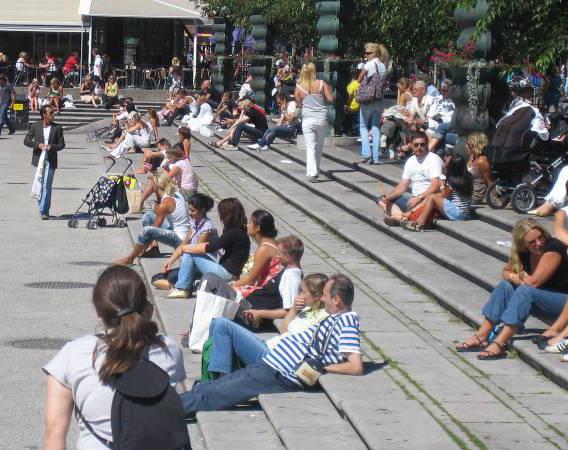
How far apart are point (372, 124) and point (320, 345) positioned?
12.7m

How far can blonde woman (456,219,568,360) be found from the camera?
939 centimetres

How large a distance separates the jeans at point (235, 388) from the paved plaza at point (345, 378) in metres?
0.10

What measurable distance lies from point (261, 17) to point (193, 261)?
80.1 ft

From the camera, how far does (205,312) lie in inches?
399

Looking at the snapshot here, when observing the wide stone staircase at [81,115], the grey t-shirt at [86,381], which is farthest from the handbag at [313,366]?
the wide stone staircase at [81,115]

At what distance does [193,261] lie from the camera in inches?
494

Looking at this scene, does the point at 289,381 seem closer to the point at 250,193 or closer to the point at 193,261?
the point at 193,261

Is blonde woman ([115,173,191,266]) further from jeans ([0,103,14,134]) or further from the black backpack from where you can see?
jeans ([0,103,14,134])

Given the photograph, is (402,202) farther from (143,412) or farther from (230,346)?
(143,412)

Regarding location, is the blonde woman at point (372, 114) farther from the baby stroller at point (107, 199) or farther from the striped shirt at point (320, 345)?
the striped shirt at point (320, 345)

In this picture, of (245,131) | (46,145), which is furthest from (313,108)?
(245,131)

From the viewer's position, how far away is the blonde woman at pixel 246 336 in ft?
29.6

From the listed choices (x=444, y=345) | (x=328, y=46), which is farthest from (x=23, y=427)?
(x=328, y=46)

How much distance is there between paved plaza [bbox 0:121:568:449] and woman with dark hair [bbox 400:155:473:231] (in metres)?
0.53
